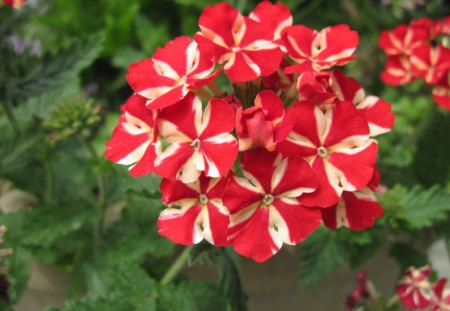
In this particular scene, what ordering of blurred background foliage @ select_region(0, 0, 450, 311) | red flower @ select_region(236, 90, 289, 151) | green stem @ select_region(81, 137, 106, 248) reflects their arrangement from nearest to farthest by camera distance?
red flower @ select_region(236, 90, 289, 151) < blurred background foliage @ select_region(0, 0, 450, 311) < green stem @ select_region(81, 137, 106, 248)

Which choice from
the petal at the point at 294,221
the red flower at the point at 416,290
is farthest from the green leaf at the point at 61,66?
the red flower at the point at 416,290

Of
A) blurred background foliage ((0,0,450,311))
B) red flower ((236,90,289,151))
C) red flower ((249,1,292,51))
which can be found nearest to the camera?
red flower ((236,90,289,151))

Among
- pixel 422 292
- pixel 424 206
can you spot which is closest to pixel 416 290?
pixel 422 292

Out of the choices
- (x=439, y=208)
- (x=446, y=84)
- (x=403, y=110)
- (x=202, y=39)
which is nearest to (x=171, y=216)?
(x=202, y=39)

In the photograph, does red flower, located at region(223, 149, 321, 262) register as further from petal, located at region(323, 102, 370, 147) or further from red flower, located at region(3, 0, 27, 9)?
red flower, located at region(3, 0, 27, 9)

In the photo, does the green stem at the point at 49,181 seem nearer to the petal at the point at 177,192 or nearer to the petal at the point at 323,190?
the petal at the point at 177,192

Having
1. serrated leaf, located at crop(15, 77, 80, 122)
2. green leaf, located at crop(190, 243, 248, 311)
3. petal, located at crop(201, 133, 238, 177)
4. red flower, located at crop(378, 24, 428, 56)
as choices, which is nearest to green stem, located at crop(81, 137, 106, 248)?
serrated leaf, located at crop(15, 77, 80, 122)
